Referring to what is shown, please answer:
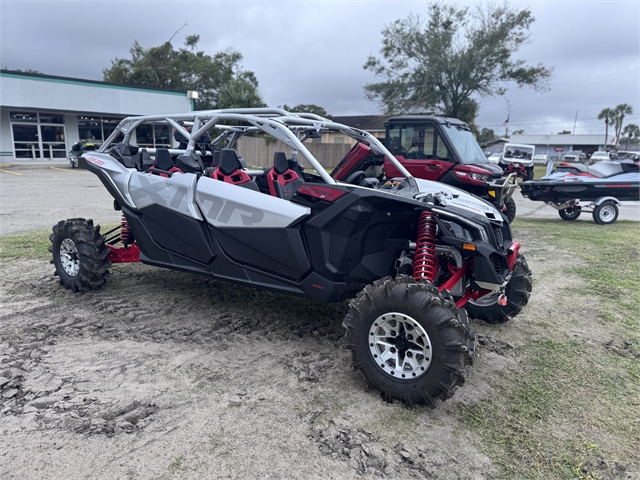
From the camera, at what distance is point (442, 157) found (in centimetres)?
928

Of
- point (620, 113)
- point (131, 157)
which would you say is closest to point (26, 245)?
point (131, 157)

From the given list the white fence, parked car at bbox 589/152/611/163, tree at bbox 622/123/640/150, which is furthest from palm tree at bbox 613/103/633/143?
Answer: the white fence

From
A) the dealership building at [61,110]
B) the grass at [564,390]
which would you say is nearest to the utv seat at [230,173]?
the grass at [564,390]

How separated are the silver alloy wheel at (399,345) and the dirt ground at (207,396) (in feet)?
0.91

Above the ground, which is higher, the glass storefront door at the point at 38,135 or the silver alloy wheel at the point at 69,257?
the glass storefront door at the point at 38,135

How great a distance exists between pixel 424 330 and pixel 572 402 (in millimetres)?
1255

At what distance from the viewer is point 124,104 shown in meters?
30.1

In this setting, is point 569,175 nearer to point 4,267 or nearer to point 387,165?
point 387,165

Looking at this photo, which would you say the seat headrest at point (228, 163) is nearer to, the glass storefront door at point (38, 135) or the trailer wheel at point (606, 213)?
the trailer wheel at point (606, 213)

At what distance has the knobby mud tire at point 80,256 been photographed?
543 cm

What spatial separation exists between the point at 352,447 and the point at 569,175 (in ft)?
38.0

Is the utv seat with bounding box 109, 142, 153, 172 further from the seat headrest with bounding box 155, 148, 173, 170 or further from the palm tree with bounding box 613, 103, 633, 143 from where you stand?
the palm tree with bounding box 613, 103, 633, 143

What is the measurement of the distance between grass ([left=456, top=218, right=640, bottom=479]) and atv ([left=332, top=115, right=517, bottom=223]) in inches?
139

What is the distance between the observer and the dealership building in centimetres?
2673
